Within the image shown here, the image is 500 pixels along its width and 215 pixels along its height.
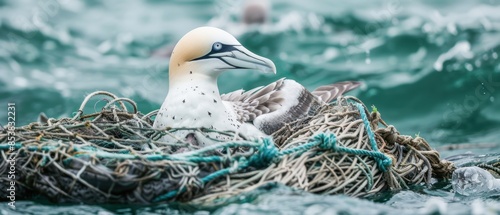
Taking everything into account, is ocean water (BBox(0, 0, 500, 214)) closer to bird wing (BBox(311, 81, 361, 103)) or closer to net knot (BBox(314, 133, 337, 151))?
bird wing (BBox(311, 81, 361, 103))

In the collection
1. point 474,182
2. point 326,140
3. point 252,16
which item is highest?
point 252,16

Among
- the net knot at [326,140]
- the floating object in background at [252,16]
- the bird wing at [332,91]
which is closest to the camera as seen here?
the net knot at [326,140]

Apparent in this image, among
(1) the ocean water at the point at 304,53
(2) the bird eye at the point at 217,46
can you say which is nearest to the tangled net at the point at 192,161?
(2) the bird eye at the point at 217,46

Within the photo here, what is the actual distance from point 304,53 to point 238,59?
41.0 feet

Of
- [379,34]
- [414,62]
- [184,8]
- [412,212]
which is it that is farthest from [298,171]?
[184,8]

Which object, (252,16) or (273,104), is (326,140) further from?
(252,16)

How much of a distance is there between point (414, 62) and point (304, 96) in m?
9.83

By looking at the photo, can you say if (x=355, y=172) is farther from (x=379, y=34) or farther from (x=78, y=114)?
(x=379, y=34)

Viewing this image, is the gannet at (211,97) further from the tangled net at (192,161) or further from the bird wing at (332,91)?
the bird wing at (332,91)

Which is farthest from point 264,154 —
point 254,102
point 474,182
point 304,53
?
point 304,53

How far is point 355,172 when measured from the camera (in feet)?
24.0

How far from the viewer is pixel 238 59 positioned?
7.87 metres

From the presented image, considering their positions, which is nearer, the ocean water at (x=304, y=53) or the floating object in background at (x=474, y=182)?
the floating object in background at (x=474, y=182)

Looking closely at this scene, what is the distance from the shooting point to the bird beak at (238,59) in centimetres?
781
